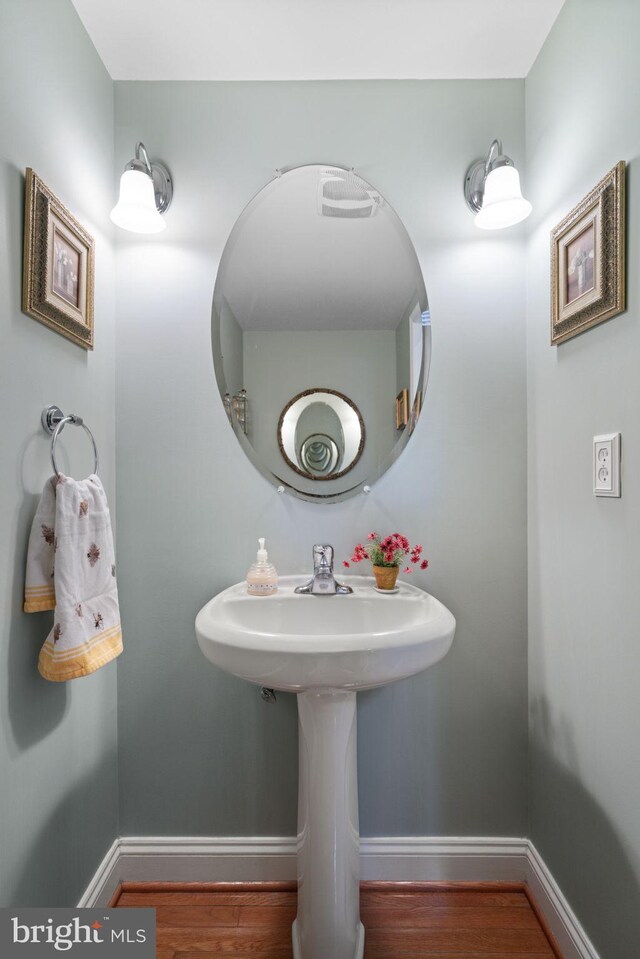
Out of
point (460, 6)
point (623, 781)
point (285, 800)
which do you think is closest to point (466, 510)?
point (623, 781)

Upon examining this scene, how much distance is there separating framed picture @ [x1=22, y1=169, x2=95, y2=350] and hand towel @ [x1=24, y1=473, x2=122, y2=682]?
1.20 feet

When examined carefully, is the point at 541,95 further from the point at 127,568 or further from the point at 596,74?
the point at 127,568

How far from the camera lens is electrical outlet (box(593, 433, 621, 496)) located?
1043 mm

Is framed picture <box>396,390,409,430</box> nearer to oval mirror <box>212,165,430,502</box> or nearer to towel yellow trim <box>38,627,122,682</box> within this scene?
oval mirror <box>212,165,430,502</box>

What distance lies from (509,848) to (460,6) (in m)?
2.20

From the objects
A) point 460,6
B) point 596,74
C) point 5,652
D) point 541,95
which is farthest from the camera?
point 541,95

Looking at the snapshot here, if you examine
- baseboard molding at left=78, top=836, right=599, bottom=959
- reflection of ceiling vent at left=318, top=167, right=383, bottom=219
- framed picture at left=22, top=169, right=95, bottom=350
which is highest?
reflection of ceiling vent at left=318, top=167, right=383, bottom=219

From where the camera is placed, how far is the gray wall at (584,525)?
1.01m

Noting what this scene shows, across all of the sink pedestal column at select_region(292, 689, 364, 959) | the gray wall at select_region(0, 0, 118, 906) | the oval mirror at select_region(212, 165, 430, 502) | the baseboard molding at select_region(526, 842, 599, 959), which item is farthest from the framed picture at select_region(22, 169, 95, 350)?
the baseboard molding at select_region(526, 842, 599, 959)

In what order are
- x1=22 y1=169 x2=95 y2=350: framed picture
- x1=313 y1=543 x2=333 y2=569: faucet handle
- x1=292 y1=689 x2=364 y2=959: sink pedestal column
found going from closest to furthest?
x1=22 y1=169 x2=95 y2=350: framed picture, x1=292 y1=689 x2=364 y2=959: sink pedestal column, x1=313 y1=543 x2=333 y2=569: faucet handle

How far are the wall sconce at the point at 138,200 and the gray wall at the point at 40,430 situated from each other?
0.09 metres

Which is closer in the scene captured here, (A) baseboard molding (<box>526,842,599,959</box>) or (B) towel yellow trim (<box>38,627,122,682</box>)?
(B) towel yellow trim (<box>38,627,122,682</box>)

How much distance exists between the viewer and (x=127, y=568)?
147cm

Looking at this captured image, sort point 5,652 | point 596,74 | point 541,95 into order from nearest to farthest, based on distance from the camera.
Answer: point 5,652, point 596,74, point 541,95
